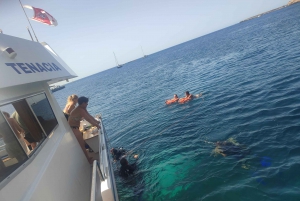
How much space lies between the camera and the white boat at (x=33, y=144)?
2.28 meters

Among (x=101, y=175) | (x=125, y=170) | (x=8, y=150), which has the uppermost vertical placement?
(x=8, y=150)

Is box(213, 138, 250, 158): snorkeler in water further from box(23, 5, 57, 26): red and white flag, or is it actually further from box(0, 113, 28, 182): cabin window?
box(23, 5, 57, 26): red and white flag

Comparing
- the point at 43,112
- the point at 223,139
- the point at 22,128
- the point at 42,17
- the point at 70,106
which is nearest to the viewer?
the point at 22,128

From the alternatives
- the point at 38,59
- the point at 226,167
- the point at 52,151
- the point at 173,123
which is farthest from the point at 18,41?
the point at 173,123

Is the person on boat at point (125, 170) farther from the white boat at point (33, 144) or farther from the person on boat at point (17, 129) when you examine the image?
the person on boat at point (17, 129)

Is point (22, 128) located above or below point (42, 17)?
below

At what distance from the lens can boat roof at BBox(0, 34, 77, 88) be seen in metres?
2.47

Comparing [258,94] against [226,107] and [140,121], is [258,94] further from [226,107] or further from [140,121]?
[140,121]

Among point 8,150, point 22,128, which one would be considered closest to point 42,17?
point 22,128

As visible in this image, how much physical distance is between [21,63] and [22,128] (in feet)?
3.30

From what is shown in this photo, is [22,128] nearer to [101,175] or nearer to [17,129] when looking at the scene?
[17,129]

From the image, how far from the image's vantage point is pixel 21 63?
3.00m

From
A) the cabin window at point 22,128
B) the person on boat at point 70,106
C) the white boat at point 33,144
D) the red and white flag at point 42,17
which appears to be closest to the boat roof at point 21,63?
the white boat at point 33,144

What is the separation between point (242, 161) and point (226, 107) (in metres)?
6.06
